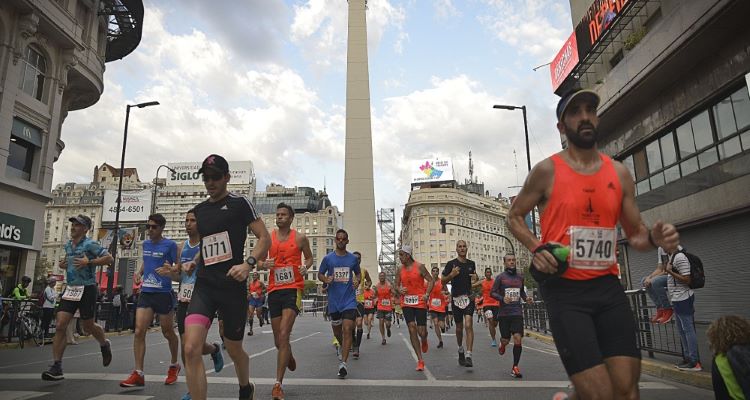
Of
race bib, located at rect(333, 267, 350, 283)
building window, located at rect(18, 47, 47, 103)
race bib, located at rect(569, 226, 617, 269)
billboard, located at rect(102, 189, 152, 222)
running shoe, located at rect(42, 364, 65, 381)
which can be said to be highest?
building window, located at rect(18, 47, 47, 103)

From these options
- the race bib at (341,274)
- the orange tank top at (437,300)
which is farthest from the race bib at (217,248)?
the orange tank top at (437,300)

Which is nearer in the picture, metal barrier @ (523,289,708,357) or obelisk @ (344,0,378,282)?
metal barrier @ (523,289,708,357)

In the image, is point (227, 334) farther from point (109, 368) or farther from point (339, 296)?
point (109, 368)

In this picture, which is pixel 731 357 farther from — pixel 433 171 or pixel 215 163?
pixel 433 171

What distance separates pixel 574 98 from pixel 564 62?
73.5 ft

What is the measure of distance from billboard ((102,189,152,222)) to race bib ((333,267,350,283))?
1550 inches

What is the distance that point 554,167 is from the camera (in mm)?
2988

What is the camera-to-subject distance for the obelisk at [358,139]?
44.3m

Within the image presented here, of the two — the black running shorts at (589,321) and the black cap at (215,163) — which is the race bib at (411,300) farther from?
the black running shorts at (589,321)

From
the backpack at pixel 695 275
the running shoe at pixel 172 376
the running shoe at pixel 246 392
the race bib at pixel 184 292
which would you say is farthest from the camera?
the backpack at pixel 695 275

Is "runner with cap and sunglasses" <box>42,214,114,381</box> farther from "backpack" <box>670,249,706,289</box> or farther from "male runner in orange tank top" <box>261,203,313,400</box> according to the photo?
"backpack" <box>670,249,706,289</box>

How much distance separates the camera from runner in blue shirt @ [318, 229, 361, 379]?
7612 mm

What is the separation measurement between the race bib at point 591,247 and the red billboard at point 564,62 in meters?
21.0

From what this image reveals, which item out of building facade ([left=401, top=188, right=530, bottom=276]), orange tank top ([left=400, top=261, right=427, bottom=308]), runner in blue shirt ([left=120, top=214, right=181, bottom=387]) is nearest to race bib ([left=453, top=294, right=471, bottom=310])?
orange tank top ([left=400, top=261, right=427, bottom=308])
